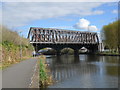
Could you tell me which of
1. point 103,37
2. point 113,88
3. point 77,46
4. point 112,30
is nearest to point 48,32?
point 77,46

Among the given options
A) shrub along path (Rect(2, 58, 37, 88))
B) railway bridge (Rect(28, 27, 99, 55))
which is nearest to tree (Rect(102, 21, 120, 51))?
railway bridge (Rect(28, 27, 99, 55))

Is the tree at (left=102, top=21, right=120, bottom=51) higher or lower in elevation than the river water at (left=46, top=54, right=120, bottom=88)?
higher

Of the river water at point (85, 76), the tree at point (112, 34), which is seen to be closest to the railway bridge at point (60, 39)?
the tree at point (112, 34)

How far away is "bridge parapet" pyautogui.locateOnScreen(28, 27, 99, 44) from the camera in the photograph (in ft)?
343

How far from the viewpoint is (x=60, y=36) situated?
113m

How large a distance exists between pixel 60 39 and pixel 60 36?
60.5 inches

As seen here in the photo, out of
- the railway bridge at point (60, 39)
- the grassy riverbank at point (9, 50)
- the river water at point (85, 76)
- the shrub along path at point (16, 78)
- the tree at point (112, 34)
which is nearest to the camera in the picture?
the shrub along path at point (16, 78)

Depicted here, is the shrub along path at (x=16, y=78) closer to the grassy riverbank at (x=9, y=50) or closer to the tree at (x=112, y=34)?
the grassy riverbank at (x=9, y=50)

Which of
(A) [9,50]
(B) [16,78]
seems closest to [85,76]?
(B) [16,78]

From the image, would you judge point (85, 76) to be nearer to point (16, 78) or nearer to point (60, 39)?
point (16, 78)

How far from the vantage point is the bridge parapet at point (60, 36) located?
343 feet

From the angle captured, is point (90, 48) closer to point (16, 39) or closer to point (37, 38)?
point (37, 38)

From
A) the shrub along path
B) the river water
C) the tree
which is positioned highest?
the tree

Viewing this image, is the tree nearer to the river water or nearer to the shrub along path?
the river water
